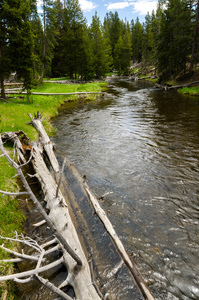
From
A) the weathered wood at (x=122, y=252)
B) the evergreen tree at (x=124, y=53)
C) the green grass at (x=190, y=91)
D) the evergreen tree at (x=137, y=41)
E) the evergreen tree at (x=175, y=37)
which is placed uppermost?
the evergreen tree at (x=137, y=41)

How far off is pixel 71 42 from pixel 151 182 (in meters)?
42.2

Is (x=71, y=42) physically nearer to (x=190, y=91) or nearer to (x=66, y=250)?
(x=190, y=91)

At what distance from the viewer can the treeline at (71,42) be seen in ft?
55.4

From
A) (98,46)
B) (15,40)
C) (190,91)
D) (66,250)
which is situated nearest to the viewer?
(66,250)

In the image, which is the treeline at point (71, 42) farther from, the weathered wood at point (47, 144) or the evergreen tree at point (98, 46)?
the weathered wood at point (47, 144)

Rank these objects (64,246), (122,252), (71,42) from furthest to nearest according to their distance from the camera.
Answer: (71,42) → (122,252) → (64,246)

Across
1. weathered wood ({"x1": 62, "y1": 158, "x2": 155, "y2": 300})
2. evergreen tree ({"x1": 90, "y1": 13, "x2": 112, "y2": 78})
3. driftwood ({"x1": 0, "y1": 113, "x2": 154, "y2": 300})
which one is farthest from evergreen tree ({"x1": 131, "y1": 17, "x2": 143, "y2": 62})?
weathered wood ({"x1": 62, "y1": 158, "x2": 155, "y2": 300})

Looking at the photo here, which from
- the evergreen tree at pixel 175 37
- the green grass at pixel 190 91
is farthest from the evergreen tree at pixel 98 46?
the green grass at pixel 190 91

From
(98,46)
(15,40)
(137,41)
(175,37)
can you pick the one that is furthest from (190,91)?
(137,41)

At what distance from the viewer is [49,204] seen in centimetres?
536

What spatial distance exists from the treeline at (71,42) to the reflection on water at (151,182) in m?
8.08

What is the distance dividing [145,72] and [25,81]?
53342 millimetres

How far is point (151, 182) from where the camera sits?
24.8ft

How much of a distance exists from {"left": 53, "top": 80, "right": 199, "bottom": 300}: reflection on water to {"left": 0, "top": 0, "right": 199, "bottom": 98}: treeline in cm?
808
